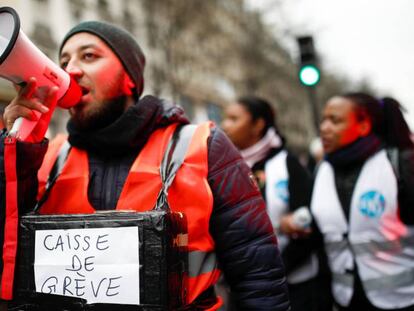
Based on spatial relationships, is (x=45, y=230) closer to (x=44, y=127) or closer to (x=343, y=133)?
(x=44, y=127)

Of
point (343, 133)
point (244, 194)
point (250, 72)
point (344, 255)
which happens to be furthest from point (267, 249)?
point (250, 72)

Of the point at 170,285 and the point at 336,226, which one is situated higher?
the point at 336,226

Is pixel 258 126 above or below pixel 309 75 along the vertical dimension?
below

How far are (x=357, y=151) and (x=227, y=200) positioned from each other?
63.8 inches

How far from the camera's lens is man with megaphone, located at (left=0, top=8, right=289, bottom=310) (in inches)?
69.2

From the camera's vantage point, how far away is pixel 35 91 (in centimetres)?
166

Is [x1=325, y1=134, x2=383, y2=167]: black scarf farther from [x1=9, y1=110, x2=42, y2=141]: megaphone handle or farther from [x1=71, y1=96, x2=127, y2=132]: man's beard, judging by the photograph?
[x1=9, y1=110, x2=42, y2=141]: megaphone handle

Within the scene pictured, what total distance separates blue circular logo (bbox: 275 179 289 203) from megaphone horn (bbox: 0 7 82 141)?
86.0 inches

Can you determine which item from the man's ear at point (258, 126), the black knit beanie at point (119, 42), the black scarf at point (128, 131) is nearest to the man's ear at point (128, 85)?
the black knit beanie at point (119, 42)

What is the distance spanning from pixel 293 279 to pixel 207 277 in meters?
1.79

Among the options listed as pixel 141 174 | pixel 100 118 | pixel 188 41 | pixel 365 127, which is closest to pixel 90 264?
pixel 141 174

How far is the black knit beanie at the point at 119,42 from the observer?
2023mm

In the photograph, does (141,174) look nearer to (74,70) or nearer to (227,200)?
(227,200)

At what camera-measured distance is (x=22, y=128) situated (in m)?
1.64
